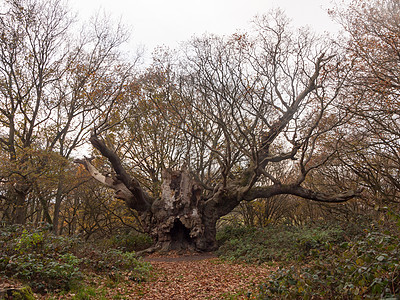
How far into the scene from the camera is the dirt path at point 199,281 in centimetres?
614

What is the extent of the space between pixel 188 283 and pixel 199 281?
302mm

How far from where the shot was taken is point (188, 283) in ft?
23.6

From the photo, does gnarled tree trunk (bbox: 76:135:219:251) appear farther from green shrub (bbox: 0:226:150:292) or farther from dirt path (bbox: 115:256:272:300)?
green shrub (bbox: 0:226:150:292)

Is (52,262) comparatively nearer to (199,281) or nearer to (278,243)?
(199,281)

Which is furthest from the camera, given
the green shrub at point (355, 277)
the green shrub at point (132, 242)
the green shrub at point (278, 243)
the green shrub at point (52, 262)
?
the green shrub at point (132, 242)

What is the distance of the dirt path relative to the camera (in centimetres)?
614

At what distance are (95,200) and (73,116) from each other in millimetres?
5430

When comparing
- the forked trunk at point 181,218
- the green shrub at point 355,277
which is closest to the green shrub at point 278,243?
the forked trunk at point 181,218

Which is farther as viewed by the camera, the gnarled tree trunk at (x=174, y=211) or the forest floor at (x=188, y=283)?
the gnarled tree trunk at (x=174, y=211)

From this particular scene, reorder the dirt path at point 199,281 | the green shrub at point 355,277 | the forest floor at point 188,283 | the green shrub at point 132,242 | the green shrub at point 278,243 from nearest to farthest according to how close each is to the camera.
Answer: the green shrub at point 355,277, the forest floor at point 188,283, the dirt path at point 199,281, the green shrub at point 278,243, the green shrub at point 132,242

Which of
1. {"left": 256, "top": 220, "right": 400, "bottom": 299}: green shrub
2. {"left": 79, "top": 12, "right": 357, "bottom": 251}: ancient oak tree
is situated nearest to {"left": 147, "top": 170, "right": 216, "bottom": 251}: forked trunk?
{"left": 79, "top": 12, "right": 357, "bottom": 251}: ancient oak tree

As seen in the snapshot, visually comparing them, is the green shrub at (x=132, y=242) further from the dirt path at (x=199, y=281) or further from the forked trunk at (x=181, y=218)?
the dirt path at (x=199, y=281)

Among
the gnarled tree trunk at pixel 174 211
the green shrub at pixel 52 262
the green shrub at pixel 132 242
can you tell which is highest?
the gnarled tree trunk at pixel 174 211

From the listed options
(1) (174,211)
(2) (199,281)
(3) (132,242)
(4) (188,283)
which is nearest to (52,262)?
(4) (188,283)
